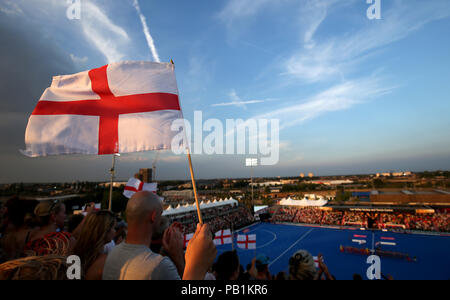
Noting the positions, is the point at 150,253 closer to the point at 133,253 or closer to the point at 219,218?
the point at 133,253

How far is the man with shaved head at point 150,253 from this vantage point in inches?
53.2

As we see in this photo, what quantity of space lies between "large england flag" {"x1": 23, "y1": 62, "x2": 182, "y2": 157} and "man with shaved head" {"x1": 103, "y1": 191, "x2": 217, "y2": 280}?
159cm

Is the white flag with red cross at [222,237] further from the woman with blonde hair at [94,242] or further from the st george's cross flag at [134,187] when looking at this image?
the woman with blonde hair at [94,242]

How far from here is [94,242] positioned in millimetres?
2080

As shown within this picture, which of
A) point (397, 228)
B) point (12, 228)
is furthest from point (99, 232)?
point (397, 228)

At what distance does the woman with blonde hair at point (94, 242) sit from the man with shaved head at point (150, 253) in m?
0.33

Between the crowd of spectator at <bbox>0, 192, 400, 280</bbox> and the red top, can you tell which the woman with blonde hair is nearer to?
the crowd of spectator at <bbox>0, 192, 400, 280</bbox>

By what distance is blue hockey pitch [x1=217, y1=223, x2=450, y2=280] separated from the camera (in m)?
14.2

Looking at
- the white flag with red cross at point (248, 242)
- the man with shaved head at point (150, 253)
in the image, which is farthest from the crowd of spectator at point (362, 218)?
the man with shaved head at point (150, 253)

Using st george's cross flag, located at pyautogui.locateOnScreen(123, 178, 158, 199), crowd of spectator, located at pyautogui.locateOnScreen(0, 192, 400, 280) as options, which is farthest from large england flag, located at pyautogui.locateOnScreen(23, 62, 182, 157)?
st george's cross flag, located at pyautogui.locateOnScreen(123, 178, 158, 199)

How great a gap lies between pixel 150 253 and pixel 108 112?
294cm

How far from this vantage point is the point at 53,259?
0.98m
